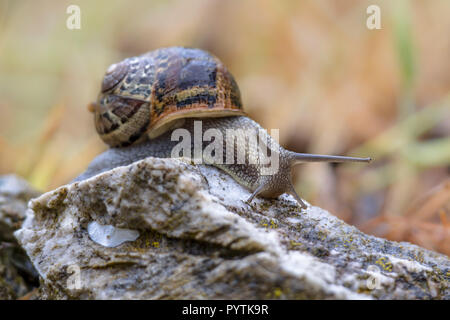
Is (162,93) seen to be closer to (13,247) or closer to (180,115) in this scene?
(180,115)

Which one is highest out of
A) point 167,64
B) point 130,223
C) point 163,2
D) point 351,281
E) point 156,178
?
point 163,2

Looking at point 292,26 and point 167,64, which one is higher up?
point 292,26

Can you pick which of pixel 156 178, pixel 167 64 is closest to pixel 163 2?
pixel 167 64

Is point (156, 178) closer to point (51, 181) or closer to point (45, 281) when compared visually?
point (45, 281)

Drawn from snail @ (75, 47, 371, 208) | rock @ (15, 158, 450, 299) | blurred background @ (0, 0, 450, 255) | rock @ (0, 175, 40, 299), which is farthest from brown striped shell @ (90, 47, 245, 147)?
blurred background @ (0, 0, 450, 255)

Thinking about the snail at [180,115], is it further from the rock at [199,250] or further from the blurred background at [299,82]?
the blurred background at [299,82]
